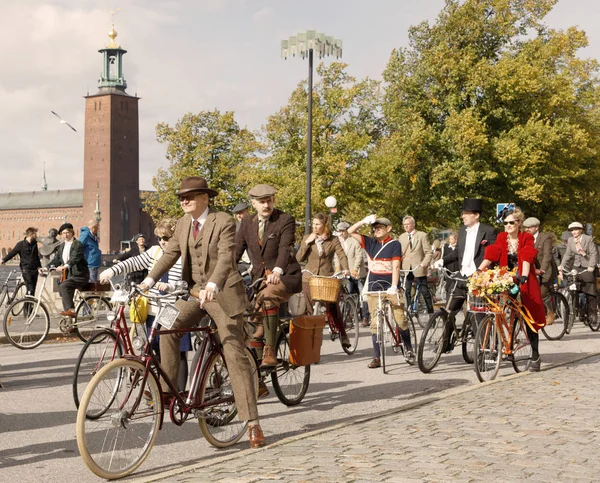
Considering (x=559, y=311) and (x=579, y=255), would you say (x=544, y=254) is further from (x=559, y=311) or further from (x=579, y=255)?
(x=579, y=255)

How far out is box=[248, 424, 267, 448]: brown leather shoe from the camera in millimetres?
6113

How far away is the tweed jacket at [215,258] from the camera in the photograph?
6.08 meters

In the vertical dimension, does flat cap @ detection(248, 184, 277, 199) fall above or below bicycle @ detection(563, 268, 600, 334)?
above

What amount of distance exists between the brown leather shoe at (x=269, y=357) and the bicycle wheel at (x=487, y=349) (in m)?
2.49

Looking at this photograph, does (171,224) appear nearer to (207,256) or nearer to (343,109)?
(207,256)

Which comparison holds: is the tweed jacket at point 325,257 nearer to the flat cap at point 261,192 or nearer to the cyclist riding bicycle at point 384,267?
the cyclist riding bicycle at point 384,267

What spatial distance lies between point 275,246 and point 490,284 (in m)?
2.52

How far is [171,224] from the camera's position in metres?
8.55

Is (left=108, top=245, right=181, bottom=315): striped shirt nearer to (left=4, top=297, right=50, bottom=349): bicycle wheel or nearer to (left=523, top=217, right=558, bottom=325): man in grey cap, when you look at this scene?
(left=4, top=297, right=50, bottom=349): bicycle wheel

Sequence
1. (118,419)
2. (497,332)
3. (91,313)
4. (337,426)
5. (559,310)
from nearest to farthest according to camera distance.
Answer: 1. (118,419)
2. (337,426)
3. (497,332)
4. (91,313)
5. (559,310)

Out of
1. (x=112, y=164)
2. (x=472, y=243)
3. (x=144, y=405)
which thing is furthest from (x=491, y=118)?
(x=112, y=164)

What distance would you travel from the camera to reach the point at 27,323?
1366 centimetres

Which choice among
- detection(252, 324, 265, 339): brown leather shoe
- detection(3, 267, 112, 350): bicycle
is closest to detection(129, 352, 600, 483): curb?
detection(252, 324, 265, 339): brown leather shoe

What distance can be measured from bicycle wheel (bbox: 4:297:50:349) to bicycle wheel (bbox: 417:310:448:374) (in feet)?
20.5
